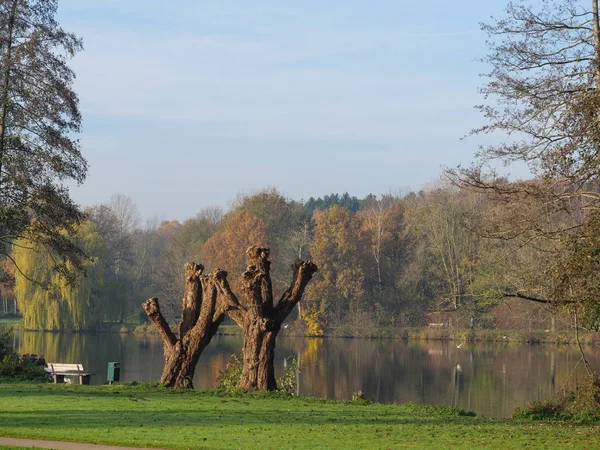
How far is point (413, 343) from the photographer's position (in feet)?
201

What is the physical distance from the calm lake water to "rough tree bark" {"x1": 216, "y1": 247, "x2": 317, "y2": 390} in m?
9.06

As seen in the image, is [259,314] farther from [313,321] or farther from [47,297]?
[313,321]

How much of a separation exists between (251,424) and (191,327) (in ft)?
26.4

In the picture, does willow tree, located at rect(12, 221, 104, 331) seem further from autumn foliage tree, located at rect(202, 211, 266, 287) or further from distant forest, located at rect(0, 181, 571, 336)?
autumn foliage tree, located at rect(202, 211, 266, 287)

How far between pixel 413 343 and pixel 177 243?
27.6m

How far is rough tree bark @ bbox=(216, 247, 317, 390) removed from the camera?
21375 mm

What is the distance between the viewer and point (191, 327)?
23.1 meters

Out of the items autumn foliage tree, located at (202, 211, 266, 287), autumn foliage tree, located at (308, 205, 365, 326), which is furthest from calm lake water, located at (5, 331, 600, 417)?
autumn foliage tree, located at (202, 211, 266, 287)

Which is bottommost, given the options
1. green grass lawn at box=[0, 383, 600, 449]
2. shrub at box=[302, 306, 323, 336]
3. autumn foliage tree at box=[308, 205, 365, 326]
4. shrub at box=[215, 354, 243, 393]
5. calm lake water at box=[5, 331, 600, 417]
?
calm lake water at box=[5, 331, 600, 417]

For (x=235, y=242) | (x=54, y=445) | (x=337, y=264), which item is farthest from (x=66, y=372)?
(x=337, y=264)

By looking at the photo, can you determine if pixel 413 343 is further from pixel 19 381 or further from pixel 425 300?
pixel 19 381

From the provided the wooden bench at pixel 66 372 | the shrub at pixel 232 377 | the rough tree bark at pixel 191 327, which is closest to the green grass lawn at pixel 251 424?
the rough tree bark at pixel 191 327

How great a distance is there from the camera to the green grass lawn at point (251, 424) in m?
13.4

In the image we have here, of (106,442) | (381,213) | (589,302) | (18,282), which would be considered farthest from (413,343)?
(106,442)
